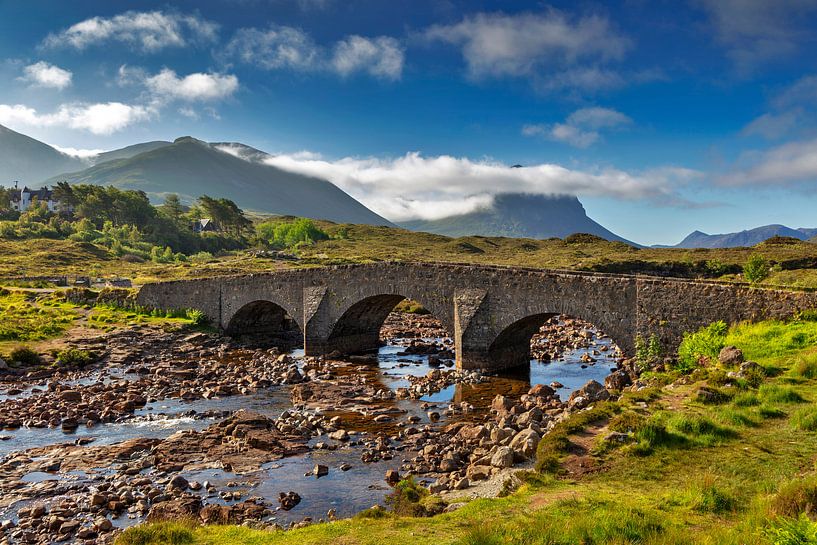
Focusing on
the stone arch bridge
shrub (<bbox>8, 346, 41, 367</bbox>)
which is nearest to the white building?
the stone arch bridge

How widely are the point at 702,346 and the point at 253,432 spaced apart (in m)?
15.5

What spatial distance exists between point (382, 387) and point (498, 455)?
1379cm

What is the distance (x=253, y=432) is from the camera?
1928cm

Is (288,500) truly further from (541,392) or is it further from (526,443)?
(541,392)

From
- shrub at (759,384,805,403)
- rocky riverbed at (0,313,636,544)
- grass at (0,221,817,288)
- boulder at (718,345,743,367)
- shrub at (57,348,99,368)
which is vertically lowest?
rocky riverbed at (0,313,636,544)

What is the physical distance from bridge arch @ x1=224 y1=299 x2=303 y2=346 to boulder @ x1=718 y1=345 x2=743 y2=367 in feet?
97.1

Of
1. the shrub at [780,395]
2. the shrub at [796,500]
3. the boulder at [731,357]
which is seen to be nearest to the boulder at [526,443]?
the shrub at [780,395]

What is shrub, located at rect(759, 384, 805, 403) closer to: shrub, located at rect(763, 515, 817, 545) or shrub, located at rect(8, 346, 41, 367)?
shrub, located at rect(763, 515, 817, 545)

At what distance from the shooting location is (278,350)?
3822 cm

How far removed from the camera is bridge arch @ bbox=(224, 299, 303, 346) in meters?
41.3

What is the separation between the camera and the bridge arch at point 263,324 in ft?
136

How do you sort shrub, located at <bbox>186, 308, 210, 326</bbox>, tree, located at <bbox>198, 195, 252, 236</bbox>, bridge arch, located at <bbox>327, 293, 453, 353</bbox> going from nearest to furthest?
bridge arch, located at <bbox>327, 293, 453, 353</bbox> < shrub, located at <bbox>186, 308, 210, 326</bbox> < tree, located at <bbox>198, 195, 252, 236</bbox>

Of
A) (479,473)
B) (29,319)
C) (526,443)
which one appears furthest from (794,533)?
(29,319)

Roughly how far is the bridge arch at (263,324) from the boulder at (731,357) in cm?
2959
